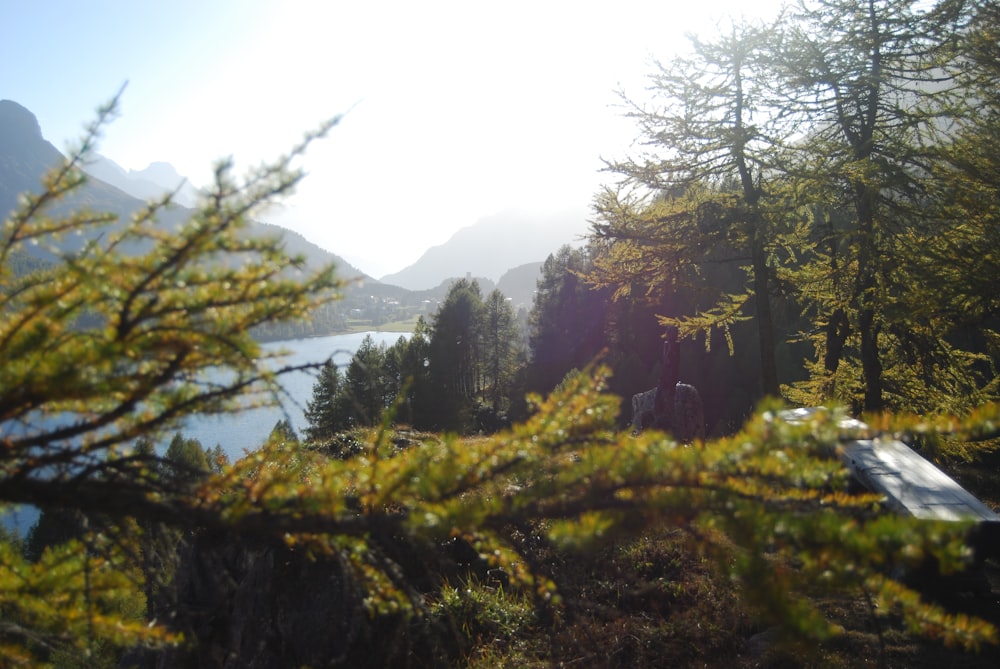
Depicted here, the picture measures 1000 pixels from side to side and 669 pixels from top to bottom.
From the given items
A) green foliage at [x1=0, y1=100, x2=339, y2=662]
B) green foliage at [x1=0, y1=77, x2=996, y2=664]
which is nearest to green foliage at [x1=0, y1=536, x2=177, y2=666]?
green foliage at [x1=0, y1=77, x2=996, y2=664]

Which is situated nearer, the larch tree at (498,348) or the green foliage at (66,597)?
the green foliage at (66,597)

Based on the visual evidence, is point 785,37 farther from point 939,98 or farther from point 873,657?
point 873,657

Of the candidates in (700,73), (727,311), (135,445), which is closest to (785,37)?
(700,73)

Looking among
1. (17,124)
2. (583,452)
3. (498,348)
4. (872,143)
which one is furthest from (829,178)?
(17,124)

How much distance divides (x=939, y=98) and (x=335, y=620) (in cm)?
1200

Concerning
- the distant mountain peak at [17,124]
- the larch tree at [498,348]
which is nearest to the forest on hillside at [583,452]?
the larch tree at [498,348]

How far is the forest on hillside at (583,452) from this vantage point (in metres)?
1.45

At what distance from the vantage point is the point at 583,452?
5.41ft

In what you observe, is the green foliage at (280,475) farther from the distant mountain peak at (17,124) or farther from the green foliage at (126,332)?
the distant mountain peak at (17,124)

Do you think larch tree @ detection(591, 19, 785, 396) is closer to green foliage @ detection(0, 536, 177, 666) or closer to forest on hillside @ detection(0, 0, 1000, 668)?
forest on hillside @ detection(0, 0, 1000, 668)

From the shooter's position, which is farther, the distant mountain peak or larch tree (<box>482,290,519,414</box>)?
the distant mountain peak

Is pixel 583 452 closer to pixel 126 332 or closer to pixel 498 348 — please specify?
pixel 126 332

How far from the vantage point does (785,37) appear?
9.97 m

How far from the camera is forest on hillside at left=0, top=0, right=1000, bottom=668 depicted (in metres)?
1.45
